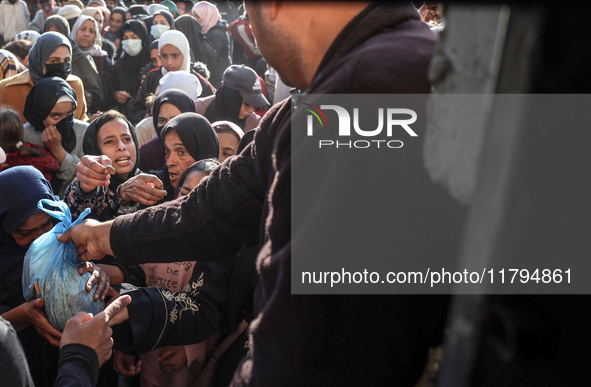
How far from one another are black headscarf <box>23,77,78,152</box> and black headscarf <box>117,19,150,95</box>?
2.96 meters

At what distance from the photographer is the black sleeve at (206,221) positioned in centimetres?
163

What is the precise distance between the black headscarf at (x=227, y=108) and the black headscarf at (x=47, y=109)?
4.20 ft

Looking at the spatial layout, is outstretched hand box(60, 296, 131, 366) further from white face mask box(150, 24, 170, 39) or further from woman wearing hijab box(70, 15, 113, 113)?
white face mask box(150, 24, 170, 39)

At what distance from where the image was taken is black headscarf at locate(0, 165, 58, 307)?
8.25 ft

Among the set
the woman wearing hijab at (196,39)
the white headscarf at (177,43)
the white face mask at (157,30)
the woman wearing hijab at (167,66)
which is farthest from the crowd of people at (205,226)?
the woman wearing hijab at (196,39)

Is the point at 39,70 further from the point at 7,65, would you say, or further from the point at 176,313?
the point at 176,313

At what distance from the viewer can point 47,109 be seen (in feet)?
14.2

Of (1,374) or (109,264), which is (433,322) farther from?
(109,264)

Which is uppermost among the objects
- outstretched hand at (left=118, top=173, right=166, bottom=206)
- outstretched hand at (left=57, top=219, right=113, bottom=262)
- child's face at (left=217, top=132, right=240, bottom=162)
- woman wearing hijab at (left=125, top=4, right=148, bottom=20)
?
outstretched hand at (left=57, top=219, right=113, bottom=262)

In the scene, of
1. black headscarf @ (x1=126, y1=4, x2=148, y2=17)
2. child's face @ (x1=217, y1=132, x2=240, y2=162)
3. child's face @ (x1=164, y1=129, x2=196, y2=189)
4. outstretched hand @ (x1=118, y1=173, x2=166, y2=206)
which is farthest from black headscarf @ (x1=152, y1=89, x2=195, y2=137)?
black headscarf @ (x1=126, y1=4, x2=148, y2=17)

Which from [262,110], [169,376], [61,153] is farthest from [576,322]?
[262,110]

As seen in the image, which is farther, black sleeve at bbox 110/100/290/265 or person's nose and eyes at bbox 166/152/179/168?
person's nose and eyes at bbox 166/152/179/168

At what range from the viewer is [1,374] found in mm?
1292

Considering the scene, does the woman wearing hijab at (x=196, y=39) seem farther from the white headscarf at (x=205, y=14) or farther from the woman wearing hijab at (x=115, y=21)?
the woman wearing hijab at (x=115, y=21)
